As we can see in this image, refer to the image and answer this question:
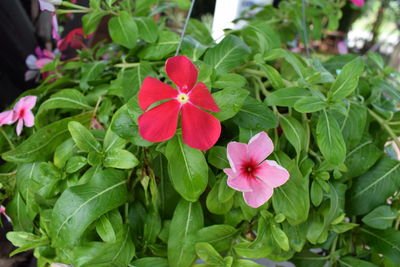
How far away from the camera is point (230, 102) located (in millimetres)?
458

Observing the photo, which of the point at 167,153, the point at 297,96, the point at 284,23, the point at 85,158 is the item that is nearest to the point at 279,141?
the point at 297,96

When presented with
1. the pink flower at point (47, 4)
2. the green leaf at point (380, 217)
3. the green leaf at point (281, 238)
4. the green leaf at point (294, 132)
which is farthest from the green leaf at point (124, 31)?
the green leaf at point (380, 217)

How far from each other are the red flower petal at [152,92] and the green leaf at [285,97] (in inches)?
6.9

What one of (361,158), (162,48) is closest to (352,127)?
(361,158)

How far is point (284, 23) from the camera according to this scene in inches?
40.0

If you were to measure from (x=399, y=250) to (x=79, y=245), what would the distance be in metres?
0.52

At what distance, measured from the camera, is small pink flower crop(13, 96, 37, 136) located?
0.60 m

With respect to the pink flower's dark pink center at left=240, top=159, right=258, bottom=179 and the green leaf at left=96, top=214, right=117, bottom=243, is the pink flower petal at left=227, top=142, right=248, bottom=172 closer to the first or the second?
the pink flower's dark pink center at left=240, top=159, right=258, bottom=179

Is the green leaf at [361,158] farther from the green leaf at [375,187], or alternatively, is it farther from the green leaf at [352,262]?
the green leaf at [352,262]

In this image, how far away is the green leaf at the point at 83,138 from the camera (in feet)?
1.66

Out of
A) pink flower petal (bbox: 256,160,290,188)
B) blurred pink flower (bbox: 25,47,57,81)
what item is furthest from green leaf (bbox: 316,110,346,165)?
blurred pink flower (bbox: 25,47,57,81)

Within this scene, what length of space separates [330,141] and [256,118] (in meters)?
0.12

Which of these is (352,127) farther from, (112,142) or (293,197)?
(112,142)

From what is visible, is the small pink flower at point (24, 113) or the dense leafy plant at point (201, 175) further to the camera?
the small pink flower at point (24, 113)
